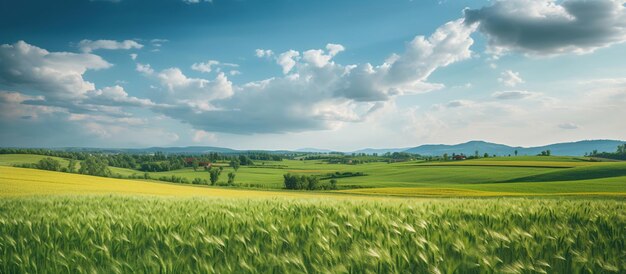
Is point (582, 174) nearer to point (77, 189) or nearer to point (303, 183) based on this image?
point (303, 183)

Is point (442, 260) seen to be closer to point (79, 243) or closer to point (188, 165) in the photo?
point (79, 243)

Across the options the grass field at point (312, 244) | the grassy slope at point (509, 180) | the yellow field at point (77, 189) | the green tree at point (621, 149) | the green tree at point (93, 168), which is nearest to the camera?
the grass field at point (312, 244)

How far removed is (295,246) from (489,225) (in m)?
2.80

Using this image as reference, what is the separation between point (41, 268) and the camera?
128 inches

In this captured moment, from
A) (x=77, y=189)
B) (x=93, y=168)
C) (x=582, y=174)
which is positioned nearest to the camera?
(x=77, y=189)

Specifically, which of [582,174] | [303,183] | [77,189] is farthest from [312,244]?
[582,174]

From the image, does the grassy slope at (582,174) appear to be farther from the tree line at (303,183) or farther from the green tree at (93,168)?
the green tree at (93,168)

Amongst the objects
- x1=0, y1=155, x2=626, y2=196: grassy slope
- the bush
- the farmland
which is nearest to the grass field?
the farmland

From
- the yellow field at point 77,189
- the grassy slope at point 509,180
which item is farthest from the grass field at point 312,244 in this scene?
the grassy slope at point 509,180

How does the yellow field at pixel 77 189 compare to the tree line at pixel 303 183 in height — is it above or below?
above

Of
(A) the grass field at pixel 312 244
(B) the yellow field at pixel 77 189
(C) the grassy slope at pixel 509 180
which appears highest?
(A) the grass field at pixel 312 244

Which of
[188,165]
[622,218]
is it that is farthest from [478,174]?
[188,165]

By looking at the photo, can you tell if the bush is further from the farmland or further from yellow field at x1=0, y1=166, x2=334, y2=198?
the farmland

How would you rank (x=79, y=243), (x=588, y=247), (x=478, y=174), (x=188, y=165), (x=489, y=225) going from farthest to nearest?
(x=188, y=165), (x=478, y=174), (x=489, y=225), (x=79, y=243), (x=588, y=247)
